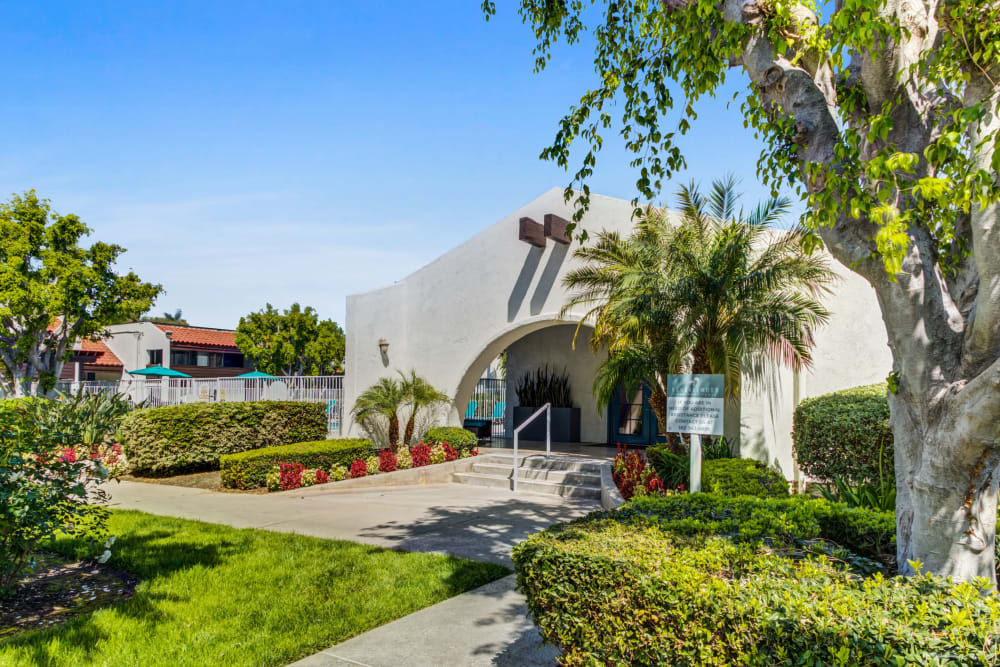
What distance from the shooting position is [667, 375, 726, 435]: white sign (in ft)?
20.1

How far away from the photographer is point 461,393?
14.4 m

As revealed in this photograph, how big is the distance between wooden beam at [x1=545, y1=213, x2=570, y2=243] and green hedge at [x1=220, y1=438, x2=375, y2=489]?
5783 millimetres

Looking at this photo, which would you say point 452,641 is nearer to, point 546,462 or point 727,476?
point 727,476

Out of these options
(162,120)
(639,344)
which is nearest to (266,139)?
(162,120)

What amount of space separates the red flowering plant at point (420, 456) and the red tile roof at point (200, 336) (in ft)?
89.5

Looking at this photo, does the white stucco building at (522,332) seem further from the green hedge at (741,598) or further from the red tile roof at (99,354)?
the red tile roof at (99,354)

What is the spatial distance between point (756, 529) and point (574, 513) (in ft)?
17.7

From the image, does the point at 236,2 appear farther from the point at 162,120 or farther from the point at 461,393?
the point at 461,393

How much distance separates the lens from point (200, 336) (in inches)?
1465

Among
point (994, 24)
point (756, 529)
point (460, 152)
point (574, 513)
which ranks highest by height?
point (460, 152)

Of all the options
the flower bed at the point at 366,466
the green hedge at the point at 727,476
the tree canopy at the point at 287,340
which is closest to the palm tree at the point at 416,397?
the flower bed at the point at 366,466

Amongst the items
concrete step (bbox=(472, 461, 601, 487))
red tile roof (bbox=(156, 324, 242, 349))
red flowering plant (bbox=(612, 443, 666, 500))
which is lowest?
concrete step (bbox=(472, 461, 601, 487))

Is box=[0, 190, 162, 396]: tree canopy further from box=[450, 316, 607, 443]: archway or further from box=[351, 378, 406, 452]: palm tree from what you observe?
box=[450, 316, 607, 443]: archway

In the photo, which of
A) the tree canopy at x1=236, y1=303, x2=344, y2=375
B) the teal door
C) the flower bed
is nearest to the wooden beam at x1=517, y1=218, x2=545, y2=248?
the flower bed
